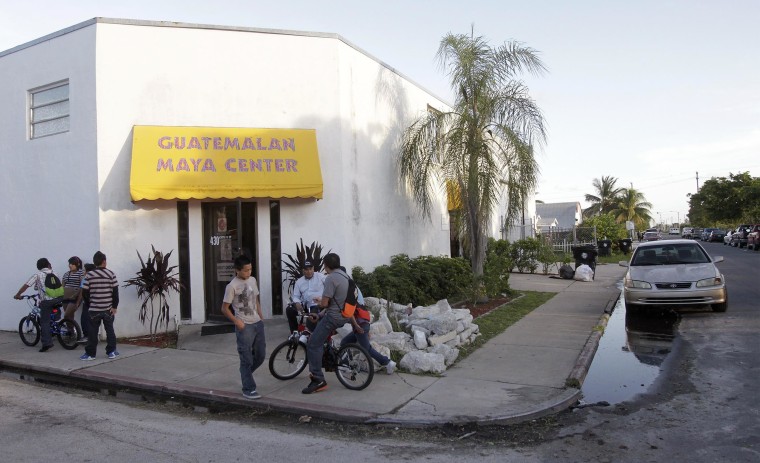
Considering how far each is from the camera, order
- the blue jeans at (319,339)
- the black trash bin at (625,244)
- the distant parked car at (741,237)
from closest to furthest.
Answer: the blue jeans at (319,339)
the black trash bin at (625,244)
the distant parked car at (741,237)

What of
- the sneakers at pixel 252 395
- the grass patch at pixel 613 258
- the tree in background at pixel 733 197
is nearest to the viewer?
the sneakers at pixel 252 395

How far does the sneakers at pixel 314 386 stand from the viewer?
656cm

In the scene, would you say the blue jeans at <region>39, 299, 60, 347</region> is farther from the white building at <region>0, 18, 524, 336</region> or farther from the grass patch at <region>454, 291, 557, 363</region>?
the grass patch at <region>454, 291, 557, 363</region>

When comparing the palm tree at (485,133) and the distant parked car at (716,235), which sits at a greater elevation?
the palm tree at (485,133)

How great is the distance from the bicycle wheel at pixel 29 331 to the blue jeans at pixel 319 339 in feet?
19.9

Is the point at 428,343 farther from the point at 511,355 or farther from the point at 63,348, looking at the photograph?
the point at 63,348

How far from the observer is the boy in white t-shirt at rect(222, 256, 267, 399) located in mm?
6328

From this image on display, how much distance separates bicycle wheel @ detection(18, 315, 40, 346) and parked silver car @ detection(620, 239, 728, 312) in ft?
36.5

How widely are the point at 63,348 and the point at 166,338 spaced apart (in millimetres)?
1650

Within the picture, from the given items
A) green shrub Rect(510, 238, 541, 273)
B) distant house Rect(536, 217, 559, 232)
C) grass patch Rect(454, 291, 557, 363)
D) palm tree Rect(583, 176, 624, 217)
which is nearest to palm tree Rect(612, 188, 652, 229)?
palm tree Rect(583, 176, 624, 217)

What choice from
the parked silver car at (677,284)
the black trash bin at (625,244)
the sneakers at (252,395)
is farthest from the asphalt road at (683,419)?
the black trash bin at (625,244)

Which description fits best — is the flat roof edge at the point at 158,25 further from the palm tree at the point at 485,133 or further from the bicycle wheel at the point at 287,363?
the bicycle wheel at the point at 287,363

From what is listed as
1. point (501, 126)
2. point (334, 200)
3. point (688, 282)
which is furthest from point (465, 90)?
point (688, 282)

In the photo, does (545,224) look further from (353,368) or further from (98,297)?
(353,368)
